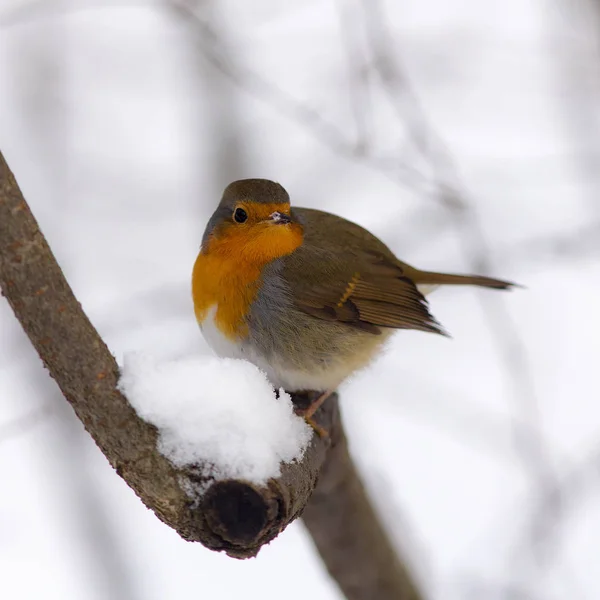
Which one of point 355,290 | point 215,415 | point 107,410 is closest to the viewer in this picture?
point 107,410

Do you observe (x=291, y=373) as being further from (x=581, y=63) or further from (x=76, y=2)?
(x=581, y=63)

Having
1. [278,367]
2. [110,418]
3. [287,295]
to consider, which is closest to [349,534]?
[278,367]

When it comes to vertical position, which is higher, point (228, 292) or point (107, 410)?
point (107, 410)

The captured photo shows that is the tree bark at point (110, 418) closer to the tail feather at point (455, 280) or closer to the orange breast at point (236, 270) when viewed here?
the orange breast at point (236, 270)

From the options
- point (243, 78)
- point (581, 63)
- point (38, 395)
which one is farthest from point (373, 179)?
point (38, 395)

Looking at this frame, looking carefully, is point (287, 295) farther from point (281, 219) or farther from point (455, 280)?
point (455, 280)

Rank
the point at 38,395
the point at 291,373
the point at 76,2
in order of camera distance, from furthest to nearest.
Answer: the point at 76,2, the point at 38,395, the point at 291,373
